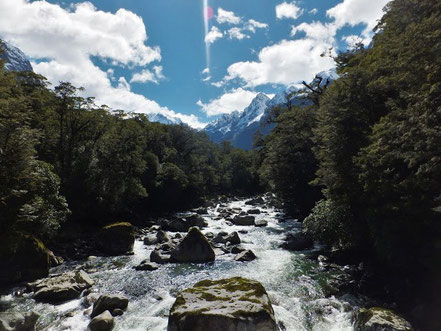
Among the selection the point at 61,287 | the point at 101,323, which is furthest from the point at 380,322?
the point at 61,287

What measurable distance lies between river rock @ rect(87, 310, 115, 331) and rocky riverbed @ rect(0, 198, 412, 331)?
48mm

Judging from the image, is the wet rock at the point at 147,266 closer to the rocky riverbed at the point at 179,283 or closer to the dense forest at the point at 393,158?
the rocky riverbed at the point at 179,283

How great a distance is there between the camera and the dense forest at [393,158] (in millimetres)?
8852

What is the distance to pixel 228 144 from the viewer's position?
10038 centimetres

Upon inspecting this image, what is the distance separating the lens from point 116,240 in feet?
72.6

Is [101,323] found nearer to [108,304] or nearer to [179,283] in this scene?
[108,304]

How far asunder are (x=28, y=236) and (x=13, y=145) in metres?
6.00

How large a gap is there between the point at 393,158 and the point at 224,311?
8350mm

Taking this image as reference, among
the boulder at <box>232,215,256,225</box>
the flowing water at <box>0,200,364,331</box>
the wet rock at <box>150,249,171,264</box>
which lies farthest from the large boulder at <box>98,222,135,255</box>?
the boulder at <box>232,215,256,225</box>

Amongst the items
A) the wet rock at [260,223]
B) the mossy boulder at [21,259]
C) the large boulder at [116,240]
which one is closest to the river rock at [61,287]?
the mossy boulder at [21,259]

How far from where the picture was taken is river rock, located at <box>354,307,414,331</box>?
8921mm

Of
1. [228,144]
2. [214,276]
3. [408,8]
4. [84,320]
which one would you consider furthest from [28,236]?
[228,144]

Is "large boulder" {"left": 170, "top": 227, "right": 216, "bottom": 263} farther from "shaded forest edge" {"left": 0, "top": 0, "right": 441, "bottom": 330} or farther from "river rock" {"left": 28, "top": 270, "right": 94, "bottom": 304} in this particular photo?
"shaded forest edge" {"left": 0, "top": 0, "right": 441, "bottom": 330}

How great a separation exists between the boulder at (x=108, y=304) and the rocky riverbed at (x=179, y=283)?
0.04m
